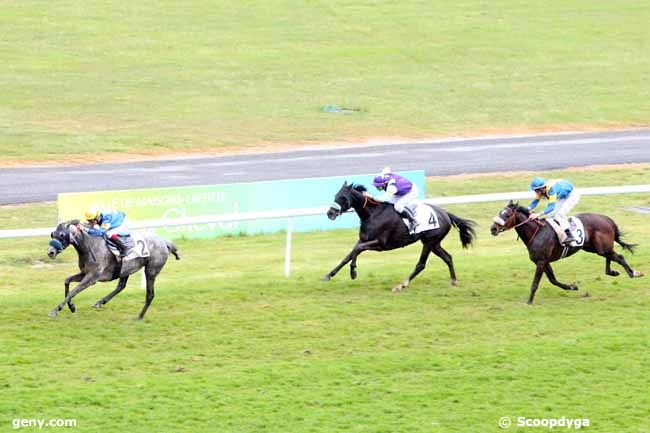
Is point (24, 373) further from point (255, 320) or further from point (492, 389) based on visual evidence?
point (492, 389)

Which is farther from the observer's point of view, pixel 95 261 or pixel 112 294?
pixel 112 294

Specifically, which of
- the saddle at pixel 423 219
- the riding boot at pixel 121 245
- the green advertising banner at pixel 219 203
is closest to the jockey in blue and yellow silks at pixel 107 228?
the riding boot at pixel 121 245

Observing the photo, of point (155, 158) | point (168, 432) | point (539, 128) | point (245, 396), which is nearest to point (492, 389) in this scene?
point (245, 396)

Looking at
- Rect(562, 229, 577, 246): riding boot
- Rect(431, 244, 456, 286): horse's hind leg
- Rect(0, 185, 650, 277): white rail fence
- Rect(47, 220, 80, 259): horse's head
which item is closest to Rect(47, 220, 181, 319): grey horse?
Rect(47, 220, 80, 259): horse's head

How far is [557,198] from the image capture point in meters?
14.0

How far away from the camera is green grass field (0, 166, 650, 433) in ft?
34.1

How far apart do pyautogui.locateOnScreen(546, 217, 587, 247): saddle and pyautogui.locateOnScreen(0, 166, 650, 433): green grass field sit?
70cm

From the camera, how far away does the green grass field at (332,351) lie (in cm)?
1038

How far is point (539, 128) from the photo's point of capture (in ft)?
108

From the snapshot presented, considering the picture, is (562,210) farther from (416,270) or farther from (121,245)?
(121,245)

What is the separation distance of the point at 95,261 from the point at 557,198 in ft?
17.9

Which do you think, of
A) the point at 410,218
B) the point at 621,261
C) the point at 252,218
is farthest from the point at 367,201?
the point at 621,261

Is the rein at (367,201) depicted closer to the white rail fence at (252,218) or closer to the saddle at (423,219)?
the saddle at (423,219)

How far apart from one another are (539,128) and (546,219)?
1932 cm
